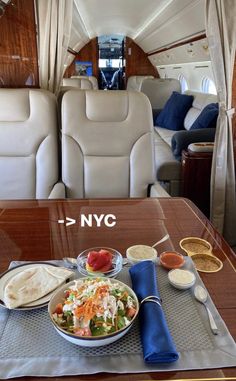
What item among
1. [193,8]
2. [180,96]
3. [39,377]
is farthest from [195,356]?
[180,96]

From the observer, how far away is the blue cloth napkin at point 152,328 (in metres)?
0.60

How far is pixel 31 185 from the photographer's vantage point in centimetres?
179

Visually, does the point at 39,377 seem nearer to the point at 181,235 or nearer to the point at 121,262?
the point at 121,262

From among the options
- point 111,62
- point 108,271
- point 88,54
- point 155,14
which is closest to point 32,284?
point 108,271

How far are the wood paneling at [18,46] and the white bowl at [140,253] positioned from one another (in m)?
1.54

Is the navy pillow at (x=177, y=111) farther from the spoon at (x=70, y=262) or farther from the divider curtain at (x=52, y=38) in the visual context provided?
the spoon at (x=70, y=262)

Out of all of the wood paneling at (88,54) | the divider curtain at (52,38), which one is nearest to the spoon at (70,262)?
the divider curtain at (52,38)

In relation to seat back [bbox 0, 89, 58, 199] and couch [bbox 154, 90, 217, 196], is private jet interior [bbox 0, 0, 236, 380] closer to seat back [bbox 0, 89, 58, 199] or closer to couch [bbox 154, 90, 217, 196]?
seat back [bbox 0, 89, 58, 199]

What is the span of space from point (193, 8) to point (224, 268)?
2.68m

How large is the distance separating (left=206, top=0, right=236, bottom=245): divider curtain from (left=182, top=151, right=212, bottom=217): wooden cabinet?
0.18 m

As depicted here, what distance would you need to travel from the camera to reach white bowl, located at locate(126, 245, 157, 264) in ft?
3.03

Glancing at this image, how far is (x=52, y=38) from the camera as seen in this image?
199 cm

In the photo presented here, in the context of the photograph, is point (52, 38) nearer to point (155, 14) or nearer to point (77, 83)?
point (155, 14)

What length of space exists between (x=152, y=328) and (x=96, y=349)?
4.6 inches
